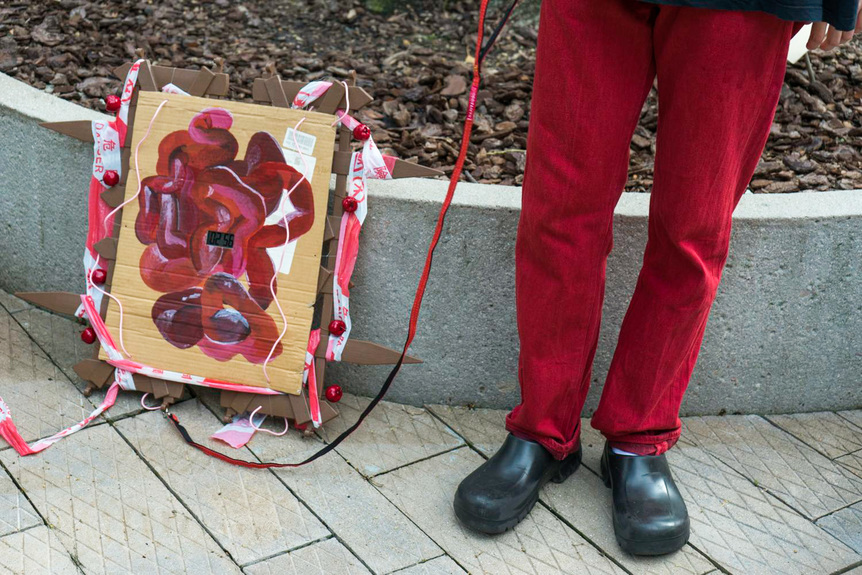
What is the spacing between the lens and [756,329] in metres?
2.34

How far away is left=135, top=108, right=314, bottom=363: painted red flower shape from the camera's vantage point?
2.21 metres

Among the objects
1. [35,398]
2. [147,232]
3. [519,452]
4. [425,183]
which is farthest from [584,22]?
[35,398]

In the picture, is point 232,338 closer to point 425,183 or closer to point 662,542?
point 425,183

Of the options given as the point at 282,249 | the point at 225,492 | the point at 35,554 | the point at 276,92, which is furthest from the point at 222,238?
the point at 35,554

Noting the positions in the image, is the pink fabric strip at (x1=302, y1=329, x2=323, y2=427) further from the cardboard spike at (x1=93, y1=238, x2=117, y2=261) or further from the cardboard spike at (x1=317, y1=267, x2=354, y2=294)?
the cardboard spike at (x1=93, y1=238, x2=117, y2=261)

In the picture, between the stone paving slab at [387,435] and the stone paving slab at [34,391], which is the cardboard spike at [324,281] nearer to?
the stone paving slab at [387,435]

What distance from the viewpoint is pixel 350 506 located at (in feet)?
6.70

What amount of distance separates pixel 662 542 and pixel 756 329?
0.68 m

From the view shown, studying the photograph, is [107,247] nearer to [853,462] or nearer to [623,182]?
[623,182]

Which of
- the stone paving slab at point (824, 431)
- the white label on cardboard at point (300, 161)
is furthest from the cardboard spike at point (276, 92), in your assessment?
the stone paving slab at point (824, 431)

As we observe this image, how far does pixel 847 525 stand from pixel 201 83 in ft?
5.92

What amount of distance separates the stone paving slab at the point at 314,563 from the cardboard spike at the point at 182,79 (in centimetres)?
108

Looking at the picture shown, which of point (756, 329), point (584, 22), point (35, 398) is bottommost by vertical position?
point (35, 398)

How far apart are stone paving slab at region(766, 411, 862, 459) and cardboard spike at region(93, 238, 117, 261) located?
1737mm
